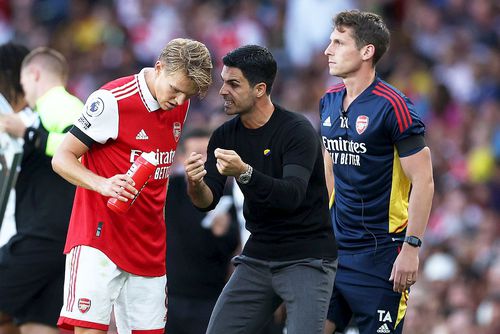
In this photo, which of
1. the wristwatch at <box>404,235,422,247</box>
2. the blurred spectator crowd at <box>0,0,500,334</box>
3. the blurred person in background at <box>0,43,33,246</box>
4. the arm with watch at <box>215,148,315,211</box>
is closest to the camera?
the arm with watch at <box>215,148,315,211</box>

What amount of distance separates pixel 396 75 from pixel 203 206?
921 centimetres

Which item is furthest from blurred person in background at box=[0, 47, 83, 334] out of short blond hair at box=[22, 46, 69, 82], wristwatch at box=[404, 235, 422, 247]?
wristwatch at box=[404, 235, 422, 247]

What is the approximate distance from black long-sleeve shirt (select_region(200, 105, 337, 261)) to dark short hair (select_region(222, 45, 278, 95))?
0.23 metres

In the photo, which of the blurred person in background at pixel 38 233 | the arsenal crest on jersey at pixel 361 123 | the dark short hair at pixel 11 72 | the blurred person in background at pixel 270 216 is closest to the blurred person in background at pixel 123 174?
the blurred person in background at pixel 270 216

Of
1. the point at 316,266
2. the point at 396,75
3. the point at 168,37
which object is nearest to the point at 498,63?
the point at 396,75

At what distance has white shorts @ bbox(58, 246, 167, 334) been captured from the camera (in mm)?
7129

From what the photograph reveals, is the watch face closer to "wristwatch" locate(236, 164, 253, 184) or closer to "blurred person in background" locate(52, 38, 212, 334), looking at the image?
"wristwatch" locate(236, 164, 253, 184)

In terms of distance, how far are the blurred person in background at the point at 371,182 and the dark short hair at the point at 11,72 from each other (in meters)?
2.58

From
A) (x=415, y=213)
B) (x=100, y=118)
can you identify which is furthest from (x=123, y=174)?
(x=415, y=213)

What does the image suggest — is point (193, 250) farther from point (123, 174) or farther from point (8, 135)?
point (123, 174)

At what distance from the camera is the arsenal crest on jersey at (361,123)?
743cm

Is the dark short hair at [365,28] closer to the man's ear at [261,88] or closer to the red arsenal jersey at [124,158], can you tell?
the man's ear at [261,88]

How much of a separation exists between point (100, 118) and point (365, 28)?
183 cm

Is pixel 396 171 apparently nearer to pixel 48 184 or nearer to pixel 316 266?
pixel 316 266
